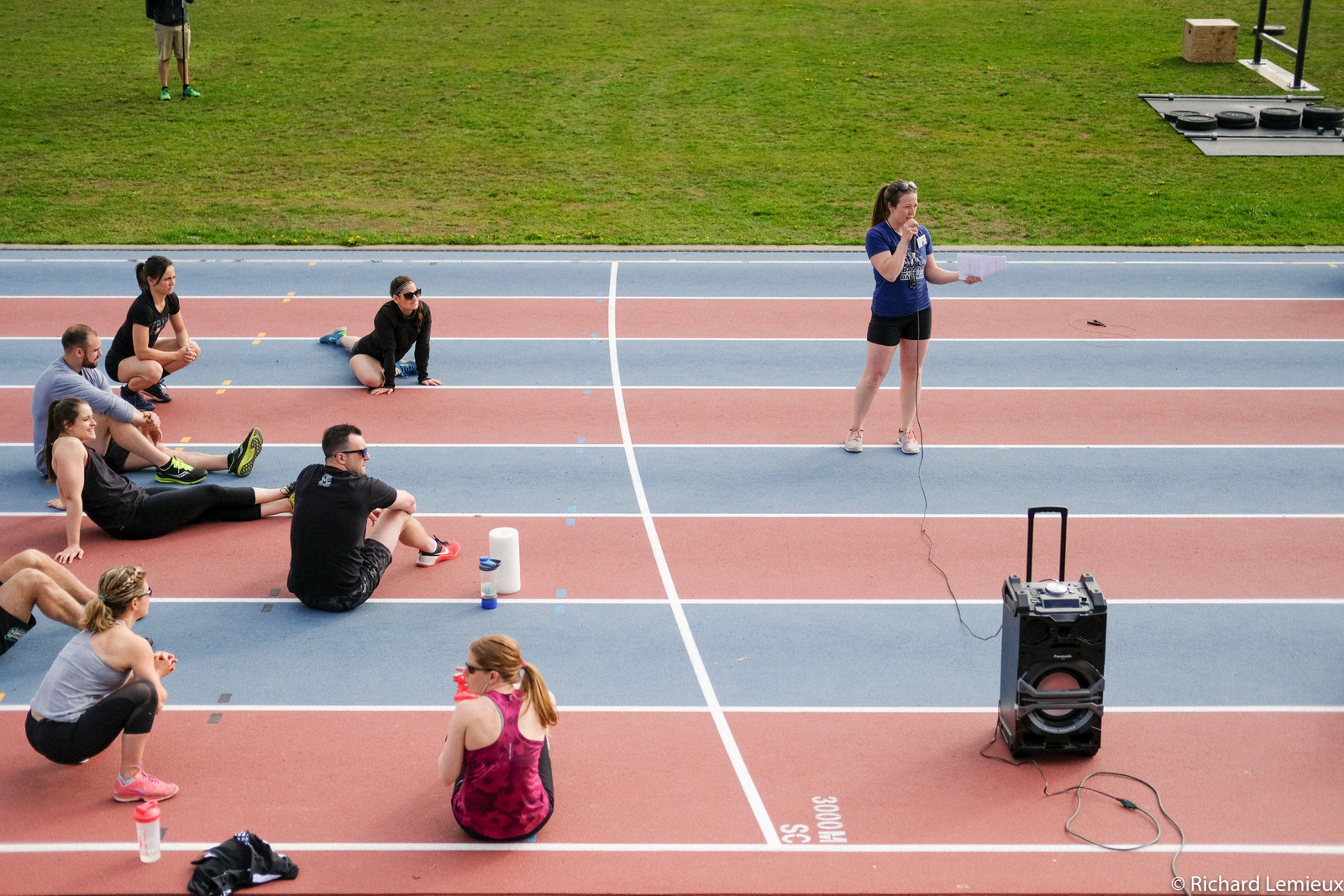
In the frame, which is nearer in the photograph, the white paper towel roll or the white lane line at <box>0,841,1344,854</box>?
the white lane line at <box>0,841,1344,854</box>

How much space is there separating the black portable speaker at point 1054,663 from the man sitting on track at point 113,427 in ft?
20.4

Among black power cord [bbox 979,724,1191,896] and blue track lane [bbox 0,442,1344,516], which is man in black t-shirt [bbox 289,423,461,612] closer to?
blue track lane [bbox 0,442,1344,516]

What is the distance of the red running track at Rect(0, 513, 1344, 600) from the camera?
338 inches

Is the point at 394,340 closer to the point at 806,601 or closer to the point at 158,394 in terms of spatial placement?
the point at 158,394

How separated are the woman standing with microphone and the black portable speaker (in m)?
3.75

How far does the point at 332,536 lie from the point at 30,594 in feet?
5.64

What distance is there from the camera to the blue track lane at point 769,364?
12.1 m

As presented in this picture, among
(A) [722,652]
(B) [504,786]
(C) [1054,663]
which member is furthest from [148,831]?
(C) [1054,663]

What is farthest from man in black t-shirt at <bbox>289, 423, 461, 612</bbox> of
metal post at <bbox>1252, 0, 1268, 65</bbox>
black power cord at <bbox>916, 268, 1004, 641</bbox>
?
metal post at <bbox>1252, 0, 1268, 65</bbox>

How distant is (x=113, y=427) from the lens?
9867 mm

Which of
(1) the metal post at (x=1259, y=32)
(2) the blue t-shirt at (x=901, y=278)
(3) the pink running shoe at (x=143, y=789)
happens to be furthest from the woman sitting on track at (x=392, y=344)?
(1) the metal post at (x=1259, y=32)

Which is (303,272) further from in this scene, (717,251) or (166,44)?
(166,44)

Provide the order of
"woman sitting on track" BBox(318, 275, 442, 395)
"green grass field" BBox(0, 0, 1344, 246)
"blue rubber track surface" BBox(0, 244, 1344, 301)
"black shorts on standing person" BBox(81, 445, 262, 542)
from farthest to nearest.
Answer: "green grass field" BBox(0, 0, 1344, 246) → "blue rubber track surface" BBox(0, 244, 1344, 301) → "woman sitting on track" BBox(318, 275, 442, 395) → "black shorts on standing person" BBox(81, 445, 262, 542)

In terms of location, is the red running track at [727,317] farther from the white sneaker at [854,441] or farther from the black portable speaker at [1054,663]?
the black portable speaker at [1054,663]
